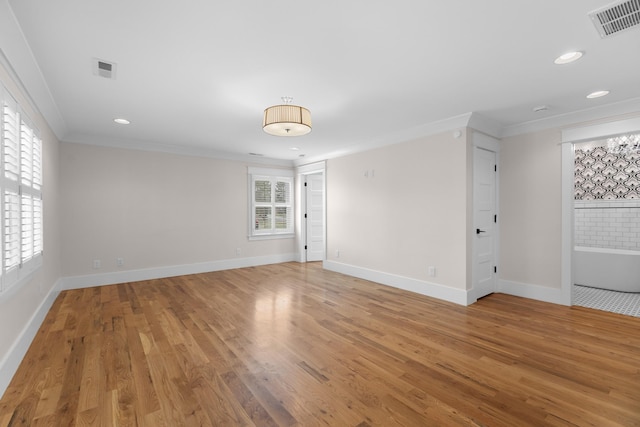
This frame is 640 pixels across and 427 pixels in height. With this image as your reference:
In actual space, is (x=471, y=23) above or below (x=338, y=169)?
above


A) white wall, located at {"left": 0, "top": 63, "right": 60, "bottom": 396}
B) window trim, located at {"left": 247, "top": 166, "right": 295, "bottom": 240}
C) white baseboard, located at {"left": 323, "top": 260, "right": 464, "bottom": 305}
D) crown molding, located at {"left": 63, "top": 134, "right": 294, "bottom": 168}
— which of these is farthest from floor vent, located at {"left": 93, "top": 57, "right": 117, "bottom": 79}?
white baseboard, located at {"left": 323, "top": 260, "right": 464, "bottom": 305}

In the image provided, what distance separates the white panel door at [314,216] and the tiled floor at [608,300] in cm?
486

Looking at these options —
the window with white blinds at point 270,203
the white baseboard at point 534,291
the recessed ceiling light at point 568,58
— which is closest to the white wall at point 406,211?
the white baseboard at point 534,291

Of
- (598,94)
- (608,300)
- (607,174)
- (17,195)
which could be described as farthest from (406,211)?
(17,195)

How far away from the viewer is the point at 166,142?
532 centimetres

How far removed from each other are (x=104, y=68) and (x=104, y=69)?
0.06 ft

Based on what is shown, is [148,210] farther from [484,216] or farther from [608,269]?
[608,269]

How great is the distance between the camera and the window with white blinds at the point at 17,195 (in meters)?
2.12

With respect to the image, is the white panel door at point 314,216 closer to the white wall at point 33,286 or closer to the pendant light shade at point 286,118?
the pendant light shade at point 286,118

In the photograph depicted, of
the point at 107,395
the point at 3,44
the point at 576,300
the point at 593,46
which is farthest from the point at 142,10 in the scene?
the point at 576,300

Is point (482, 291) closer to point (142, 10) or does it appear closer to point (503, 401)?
point (503, 401)

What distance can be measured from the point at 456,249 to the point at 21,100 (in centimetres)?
508

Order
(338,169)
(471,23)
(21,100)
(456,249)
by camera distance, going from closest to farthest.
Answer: (471,23) → (21,100) → (456,249) → (338,169)

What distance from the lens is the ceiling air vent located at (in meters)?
1.77
